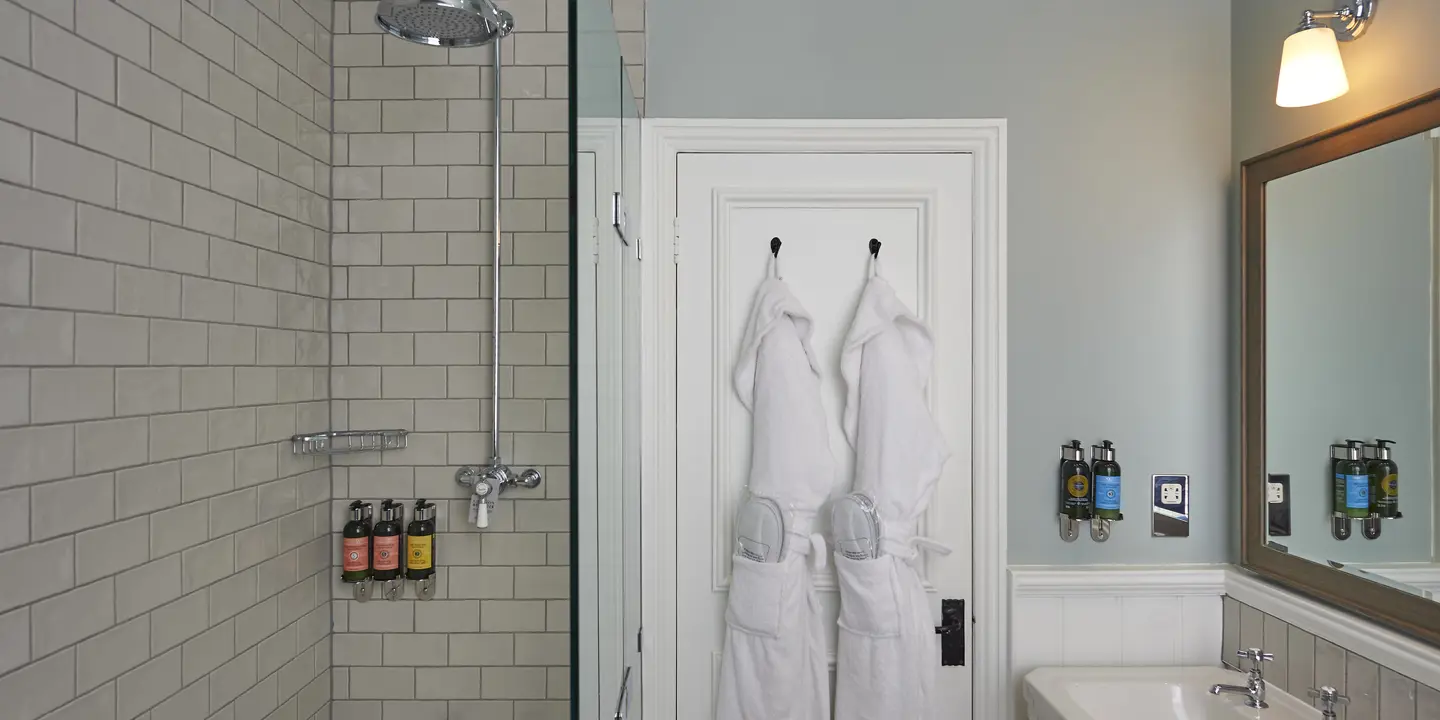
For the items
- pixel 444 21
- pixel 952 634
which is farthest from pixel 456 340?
pixel 952 634

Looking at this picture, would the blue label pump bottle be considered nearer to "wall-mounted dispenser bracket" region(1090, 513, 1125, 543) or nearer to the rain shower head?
"wall-mounted dispenser bracket" region(1090, 513, 1125, 543)

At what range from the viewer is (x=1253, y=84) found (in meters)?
1.75

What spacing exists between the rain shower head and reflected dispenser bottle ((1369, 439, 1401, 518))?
1.75 metres

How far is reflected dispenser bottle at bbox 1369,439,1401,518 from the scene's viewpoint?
1378 mm

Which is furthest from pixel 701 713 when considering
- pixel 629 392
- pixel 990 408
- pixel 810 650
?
pixel 990 408

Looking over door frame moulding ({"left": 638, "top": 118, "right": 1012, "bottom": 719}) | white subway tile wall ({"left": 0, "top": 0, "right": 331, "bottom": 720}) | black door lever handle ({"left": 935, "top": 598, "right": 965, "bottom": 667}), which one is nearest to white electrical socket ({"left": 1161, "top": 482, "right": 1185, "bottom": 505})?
door frame moulding ({"left": 638, "top": 118, "right": 1012, "bottom": 719})

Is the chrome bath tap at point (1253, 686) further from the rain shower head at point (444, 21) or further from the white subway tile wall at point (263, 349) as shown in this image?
the rain shower head at point (444, 21)

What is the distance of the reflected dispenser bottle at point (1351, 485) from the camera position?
1.44 m

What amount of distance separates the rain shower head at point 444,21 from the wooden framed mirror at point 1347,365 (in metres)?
1.60

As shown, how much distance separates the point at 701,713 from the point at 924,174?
136 cm

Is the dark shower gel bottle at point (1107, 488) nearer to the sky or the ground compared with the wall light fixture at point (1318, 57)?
nearer to the ground

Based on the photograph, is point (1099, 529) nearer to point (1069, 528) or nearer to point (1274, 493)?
point (1069, 528)

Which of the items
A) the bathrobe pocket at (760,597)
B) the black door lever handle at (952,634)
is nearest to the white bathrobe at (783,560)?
the bathrobe pocket at (760,597)

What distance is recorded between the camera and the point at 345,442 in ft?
5.64
